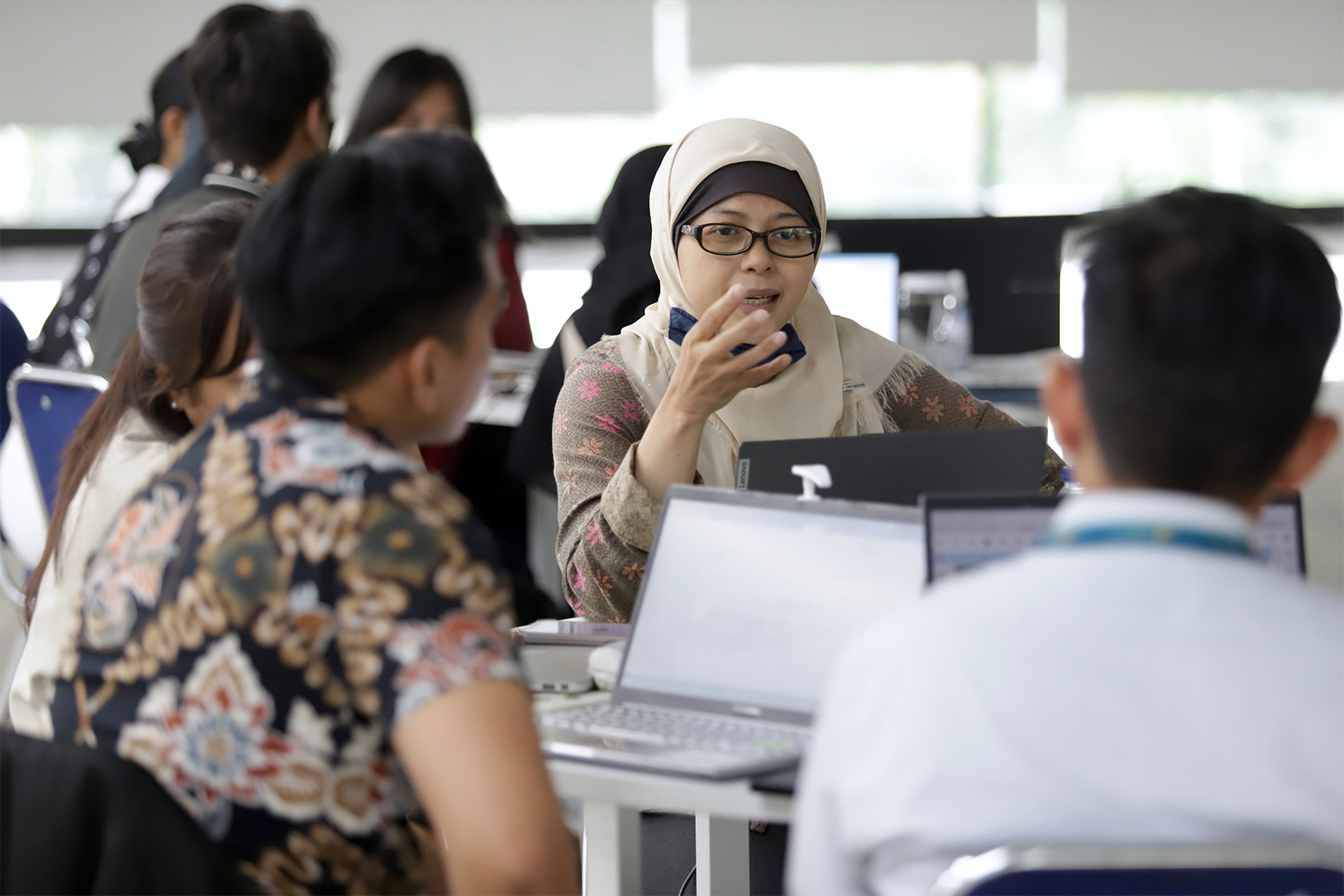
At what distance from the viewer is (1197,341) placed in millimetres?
788

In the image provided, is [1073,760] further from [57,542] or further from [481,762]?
[57,542]

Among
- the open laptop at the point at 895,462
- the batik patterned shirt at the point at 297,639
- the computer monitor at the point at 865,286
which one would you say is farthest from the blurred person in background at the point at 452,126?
the batik patterned shirt at the point at 297,639

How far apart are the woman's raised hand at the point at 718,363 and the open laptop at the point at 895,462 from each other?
273 millimetres

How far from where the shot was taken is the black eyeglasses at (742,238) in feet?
6.18

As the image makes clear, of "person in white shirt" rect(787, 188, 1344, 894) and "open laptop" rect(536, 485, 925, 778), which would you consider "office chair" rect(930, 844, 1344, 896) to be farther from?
"open laptop" rect(536, 485, 925, 778)

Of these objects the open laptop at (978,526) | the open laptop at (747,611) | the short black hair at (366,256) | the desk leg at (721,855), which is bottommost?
the desk leg at (721,855)

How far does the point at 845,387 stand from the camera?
6.53ft

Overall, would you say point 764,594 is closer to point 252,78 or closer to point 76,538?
point 76,538

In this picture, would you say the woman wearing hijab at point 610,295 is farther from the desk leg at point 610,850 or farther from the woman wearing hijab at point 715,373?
the desk leg at point 610,850

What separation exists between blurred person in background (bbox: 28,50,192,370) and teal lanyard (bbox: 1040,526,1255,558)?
86.0 inches

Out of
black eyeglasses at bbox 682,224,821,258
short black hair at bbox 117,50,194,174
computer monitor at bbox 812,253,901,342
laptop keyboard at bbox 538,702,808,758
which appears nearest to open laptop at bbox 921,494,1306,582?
laptop keyboard at bbox 538,702,808,758

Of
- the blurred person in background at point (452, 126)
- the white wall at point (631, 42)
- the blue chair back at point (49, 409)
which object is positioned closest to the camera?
the blue chair back at point (49, 409)

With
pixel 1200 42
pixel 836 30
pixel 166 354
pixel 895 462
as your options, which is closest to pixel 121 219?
pixel 166 354

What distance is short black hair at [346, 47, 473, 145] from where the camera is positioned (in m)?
3.14
